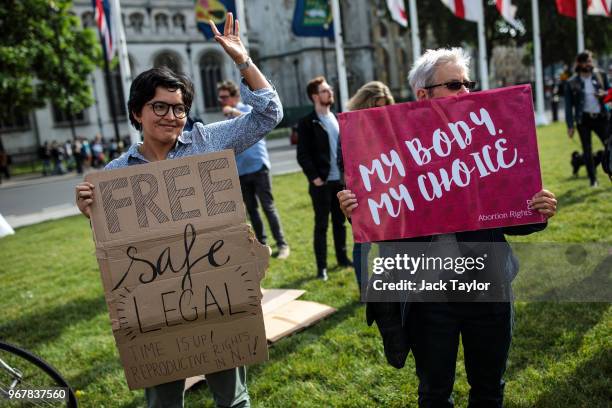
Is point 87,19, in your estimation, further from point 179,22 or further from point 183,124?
point 183,124

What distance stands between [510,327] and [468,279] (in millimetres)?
291

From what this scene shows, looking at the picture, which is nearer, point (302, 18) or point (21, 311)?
point (21, 311)

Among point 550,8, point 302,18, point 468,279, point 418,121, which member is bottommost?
point 468,279

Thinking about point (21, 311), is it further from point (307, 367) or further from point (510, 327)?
point (510, 327)

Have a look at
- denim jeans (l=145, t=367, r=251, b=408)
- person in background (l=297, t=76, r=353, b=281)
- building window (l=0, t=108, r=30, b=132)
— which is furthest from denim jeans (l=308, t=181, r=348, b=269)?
building window (l=0, t=108, r=30, b=132)

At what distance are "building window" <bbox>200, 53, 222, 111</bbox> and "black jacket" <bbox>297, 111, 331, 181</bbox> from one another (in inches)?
1632

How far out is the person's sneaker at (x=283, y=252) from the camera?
253 inches

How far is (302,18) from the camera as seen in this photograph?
10.5 m

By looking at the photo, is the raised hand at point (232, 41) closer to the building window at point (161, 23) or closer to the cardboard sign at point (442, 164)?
the cardboard sign at point (442, 164)

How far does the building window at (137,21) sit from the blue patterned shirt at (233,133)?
45.2 m

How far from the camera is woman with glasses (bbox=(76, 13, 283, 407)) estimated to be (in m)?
2.18

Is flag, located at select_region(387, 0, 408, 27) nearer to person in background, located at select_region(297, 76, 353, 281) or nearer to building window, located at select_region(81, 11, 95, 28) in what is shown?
person in background, located at select_region(297, 76, 353, 281)

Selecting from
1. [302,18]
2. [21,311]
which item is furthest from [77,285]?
[302,18]

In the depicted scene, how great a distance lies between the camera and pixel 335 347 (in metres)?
3.83
